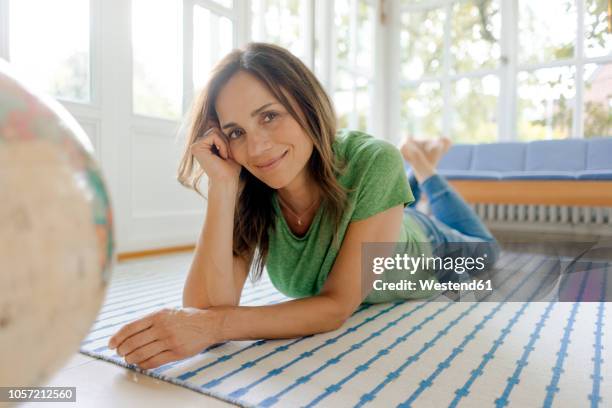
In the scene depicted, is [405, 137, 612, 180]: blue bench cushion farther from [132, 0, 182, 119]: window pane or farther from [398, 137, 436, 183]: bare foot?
[132, 0, 182, 119]: window pane

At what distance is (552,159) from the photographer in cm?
352

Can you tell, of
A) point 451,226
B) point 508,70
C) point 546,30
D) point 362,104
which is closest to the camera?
point 451,226

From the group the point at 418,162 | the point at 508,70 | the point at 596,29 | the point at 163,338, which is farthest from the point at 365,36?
the point at 163,338

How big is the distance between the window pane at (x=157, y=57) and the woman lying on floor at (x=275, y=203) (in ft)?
5.43

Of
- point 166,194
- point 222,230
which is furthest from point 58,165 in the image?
point 166,194

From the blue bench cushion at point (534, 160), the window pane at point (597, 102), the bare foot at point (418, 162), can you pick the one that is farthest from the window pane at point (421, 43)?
the bare foot at point (418, 162)

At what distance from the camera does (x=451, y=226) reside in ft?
6.27

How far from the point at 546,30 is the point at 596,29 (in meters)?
0.43

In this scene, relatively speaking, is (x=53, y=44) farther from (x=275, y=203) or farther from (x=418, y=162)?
(x=418, y=162)

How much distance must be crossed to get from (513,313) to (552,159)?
2706 mm

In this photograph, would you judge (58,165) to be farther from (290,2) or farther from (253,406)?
(290,2)

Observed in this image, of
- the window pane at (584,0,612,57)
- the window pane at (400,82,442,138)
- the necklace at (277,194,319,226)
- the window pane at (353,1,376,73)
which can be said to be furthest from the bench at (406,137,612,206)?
the necklace at (277,194,319,226)

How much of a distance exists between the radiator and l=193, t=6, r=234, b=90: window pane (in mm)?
2639

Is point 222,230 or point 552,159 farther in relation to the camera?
point 552,159
